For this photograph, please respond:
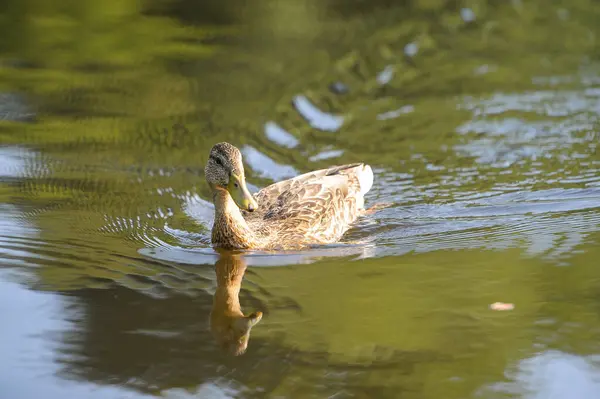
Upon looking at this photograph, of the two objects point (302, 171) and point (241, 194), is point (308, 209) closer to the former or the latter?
point (241, 194)

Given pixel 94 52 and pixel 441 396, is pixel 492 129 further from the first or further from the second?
pixel 441 396

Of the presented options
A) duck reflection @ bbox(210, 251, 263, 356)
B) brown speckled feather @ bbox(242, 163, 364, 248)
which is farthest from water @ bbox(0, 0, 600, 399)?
brown speckled feather @ bbox(242, 163, 364, 248)

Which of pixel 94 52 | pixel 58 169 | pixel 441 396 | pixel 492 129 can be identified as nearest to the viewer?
pixel 441 396

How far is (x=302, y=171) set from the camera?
11641 millimetres

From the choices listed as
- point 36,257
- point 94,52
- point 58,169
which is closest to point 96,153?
point 58,169

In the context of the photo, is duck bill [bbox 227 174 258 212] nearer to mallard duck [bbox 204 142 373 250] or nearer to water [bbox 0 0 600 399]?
mallard duck [bbox 204 142 373 250]

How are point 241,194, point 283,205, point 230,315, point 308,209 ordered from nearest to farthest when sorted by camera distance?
1. point 230,315
2. point 241,194
3. point 308,209
4. point 283,205

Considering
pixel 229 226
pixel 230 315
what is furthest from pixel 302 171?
pixel 230 315

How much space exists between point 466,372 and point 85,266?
3.42 m

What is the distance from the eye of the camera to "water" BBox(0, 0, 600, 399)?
6066 mm

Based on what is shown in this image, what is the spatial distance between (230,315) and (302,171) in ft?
16.2

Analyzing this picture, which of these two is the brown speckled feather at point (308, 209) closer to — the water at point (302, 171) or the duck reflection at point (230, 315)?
the water at point (302, 171)

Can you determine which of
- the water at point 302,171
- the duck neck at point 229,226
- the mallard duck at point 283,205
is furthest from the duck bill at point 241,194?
the water at point 302,171

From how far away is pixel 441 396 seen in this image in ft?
18.4
